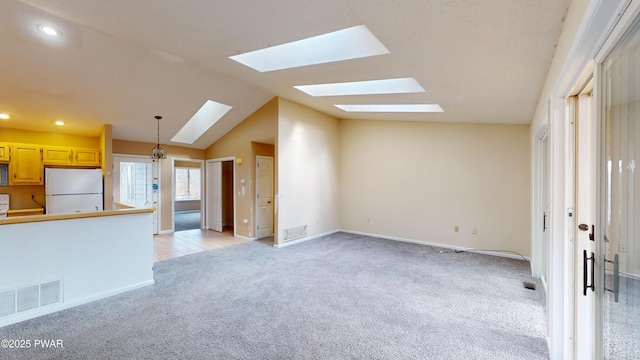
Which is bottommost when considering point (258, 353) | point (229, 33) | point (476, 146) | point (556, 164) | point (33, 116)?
point (258, 353)

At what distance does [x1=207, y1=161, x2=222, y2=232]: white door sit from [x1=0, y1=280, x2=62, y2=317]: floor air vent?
4285 millimetres

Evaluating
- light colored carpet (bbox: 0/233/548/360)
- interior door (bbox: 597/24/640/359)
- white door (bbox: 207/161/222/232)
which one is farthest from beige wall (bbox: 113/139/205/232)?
interior door (bbox: 597/24/640/359)

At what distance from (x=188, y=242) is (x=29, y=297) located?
3.17m

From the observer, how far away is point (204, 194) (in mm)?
7363

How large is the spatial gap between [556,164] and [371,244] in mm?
4017

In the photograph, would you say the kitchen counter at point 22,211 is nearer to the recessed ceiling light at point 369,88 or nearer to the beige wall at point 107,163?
the beige wall at point 107,163

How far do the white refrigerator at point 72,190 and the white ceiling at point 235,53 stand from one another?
3.04 feet

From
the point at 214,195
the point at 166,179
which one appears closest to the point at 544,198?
the point at 214,195

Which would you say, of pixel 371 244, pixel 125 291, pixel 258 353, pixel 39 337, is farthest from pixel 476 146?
pixel 39 337

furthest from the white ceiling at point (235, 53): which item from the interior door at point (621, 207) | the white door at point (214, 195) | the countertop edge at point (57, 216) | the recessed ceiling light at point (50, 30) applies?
the white door at point (214, 195)

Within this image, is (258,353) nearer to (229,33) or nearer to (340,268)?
(340,268)

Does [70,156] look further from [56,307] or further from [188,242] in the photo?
[56,307]

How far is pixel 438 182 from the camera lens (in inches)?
217

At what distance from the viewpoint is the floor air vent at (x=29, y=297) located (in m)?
2.58
